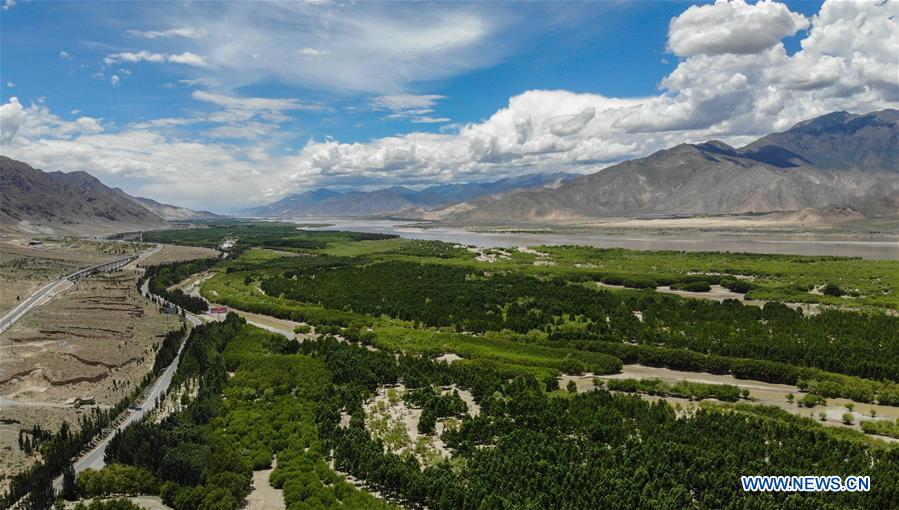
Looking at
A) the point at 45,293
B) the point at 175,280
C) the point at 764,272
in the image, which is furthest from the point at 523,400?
the point at 175,280

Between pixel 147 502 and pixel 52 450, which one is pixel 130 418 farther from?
pixel 147 502

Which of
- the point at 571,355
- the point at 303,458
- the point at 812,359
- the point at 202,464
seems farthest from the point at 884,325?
the point at 202,464

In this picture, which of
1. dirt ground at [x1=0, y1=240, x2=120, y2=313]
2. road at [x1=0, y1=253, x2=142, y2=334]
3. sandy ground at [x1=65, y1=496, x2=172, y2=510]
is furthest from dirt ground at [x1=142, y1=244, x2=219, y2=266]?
sandy ground at [x1=65, y1=496, x2=172, y2=510]

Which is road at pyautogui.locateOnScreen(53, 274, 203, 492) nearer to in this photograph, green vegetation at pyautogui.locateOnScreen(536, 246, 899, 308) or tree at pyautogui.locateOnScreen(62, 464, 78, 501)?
tree at pyautogui.locateOnScreen(62, 464, 78, 501)

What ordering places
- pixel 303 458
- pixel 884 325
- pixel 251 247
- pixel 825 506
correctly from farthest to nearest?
pixel 251 247 → pixel 884 325 → pixel 303 458 → pixel 825 506

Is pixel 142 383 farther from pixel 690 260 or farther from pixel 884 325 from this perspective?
pixel 690 260

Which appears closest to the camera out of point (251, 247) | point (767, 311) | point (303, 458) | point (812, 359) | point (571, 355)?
point (303, 458)
